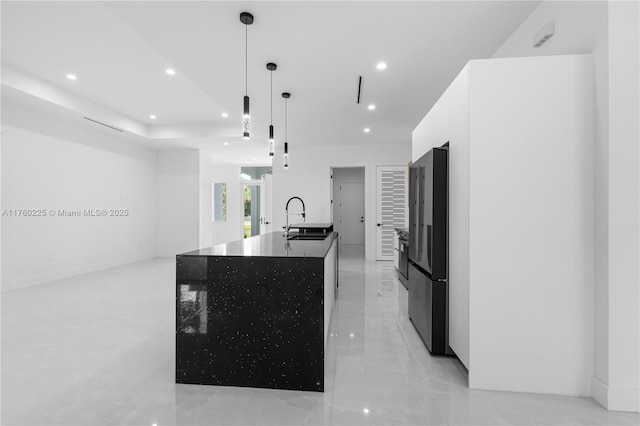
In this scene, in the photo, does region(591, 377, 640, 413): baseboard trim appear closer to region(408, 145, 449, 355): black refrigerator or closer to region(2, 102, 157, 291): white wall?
region(408, 145, 449, 355): black refrigerator

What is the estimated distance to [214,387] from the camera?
2051mm

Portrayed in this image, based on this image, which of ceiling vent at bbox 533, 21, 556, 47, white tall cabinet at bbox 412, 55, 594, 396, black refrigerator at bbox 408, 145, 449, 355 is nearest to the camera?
white tall cabinet at bbox 412, 55, 594, 396

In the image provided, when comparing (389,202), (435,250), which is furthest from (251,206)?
(435,250)

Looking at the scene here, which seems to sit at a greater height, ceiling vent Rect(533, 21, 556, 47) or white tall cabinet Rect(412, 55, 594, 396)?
ceiling vent Rect(533, 21, 556, 47)

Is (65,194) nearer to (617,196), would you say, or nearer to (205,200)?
(205,200)

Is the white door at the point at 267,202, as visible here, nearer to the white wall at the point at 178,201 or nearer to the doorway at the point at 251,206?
the doorway at the point at 251,206

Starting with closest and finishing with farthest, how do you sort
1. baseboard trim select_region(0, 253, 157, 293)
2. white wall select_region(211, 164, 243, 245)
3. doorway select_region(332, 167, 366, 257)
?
baseboard trim select_region(0, 253, 157, 293) → white wall select_region(211, 164, 243, 245) → doorway select_region(332, 167, 366, 257)

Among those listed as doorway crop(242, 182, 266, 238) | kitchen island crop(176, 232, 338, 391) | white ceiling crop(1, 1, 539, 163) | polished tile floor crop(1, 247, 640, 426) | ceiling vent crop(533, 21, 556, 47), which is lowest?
polished tile floor crop(1, 247, 640, 426)

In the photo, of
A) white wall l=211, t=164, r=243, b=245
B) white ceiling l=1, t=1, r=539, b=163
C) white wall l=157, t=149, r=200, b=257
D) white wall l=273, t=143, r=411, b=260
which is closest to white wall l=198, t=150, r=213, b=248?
white wall l=157, t=149, r=200, b=257

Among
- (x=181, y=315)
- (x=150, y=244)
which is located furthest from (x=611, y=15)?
(x=150, y=244)

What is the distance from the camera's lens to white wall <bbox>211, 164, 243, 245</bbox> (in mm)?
9773

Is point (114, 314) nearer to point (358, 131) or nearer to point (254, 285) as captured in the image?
point (254, 285)

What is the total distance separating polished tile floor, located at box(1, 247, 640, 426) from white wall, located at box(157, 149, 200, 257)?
4227 millimetres

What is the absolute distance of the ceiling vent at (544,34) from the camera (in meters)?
2.26
